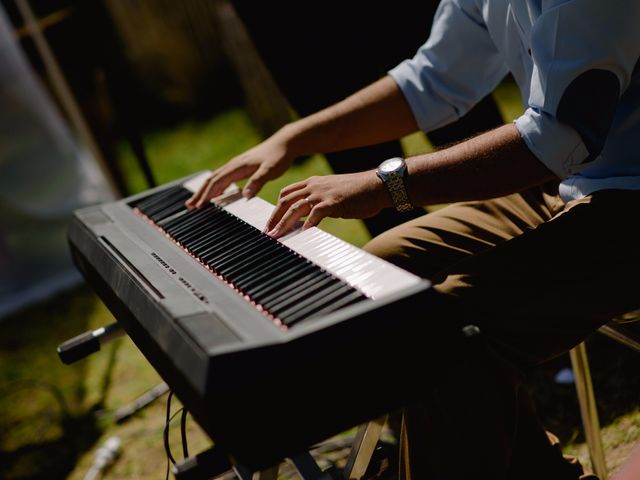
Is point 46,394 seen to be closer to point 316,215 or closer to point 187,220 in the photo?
point 187,220

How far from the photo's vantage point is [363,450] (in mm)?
1513

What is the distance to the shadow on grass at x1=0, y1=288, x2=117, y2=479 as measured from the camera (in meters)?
2.83

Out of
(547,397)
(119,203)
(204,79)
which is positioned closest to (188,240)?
(119,203)

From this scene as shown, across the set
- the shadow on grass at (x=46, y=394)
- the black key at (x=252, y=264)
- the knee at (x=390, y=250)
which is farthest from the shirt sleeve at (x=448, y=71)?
the shadow on grass at (x=46, y=394)

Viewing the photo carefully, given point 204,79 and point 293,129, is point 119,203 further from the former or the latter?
point 204,79

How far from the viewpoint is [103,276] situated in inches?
66.1

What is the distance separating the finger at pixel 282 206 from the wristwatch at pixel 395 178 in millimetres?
173

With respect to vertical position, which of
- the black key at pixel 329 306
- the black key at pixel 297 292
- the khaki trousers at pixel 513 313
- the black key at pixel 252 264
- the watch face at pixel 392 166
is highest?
the watch face at pixel 392 166

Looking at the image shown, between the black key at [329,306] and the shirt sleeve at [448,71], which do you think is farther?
the shirt sleeve at [448,71]

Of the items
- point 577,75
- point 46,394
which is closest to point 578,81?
point 577,75

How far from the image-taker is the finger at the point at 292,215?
60.2 inches

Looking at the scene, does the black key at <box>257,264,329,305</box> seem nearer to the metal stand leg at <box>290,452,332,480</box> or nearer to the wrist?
the wrist

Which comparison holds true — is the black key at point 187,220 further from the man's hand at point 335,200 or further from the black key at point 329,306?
the black key at point 329,306

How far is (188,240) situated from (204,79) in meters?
5.11
